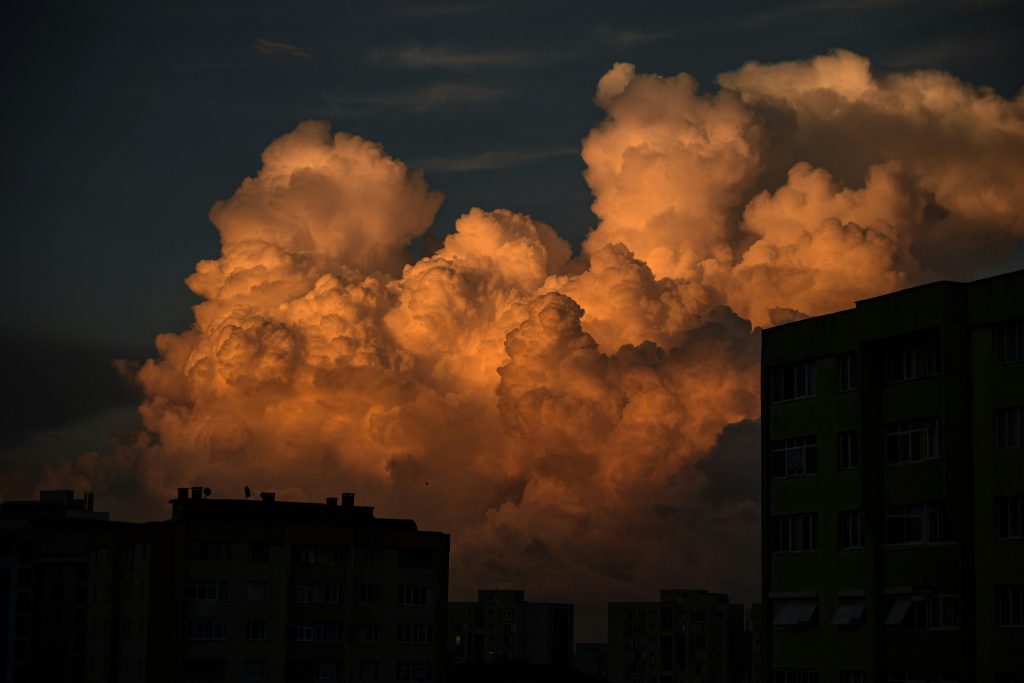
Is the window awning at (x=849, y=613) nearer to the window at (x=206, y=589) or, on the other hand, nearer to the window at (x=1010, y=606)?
the window at (x=1010, y=606)

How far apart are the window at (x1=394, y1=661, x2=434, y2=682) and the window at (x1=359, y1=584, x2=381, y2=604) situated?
4.96 meters

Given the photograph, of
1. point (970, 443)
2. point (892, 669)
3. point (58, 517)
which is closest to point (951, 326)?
point (970, 443)

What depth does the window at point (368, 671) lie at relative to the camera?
116m

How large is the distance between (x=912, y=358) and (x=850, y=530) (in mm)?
7005

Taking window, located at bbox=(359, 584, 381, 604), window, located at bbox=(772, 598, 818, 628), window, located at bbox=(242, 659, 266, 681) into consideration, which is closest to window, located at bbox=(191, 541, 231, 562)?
window, located at bbox=(242, 659, 266, 681)

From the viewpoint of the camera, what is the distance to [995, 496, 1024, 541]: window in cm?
5572

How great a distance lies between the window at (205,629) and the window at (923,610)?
6459cm

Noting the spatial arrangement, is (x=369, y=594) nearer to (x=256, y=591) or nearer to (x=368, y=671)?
(x=368, y=671)

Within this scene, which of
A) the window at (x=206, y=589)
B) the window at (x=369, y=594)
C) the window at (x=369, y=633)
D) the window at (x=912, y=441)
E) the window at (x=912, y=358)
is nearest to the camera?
the window at (x=912, y=441)

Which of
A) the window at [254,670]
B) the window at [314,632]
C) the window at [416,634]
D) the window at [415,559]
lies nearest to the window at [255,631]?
the window at [254,670]

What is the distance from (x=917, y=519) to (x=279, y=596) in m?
64.2

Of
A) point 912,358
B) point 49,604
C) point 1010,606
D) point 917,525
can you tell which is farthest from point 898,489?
point 49,604

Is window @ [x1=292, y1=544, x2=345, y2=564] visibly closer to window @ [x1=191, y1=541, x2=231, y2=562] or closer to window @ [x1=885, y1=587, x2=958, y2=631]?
window @ [x1=191, y1=541, x2=231, y2=562]

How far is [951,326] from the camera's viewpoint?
5866 cm
